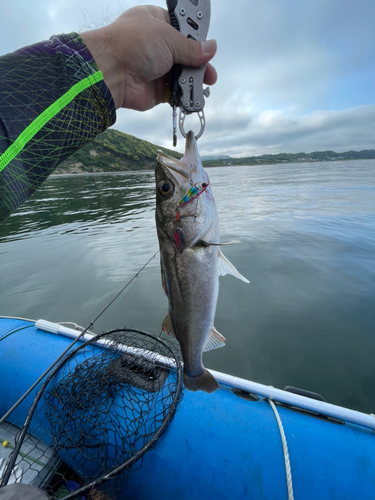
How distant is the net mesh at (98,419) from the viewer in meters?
2.47

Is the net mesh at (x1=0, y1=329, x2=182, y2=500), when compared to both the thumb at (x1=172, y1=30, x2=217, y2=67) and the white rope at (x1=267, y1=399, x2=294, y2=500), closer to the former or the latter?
the white rope at (x1=267, y1=399, x2=294, y2=500)

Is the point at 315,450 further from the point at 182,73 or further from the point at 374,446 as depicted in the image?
the point at 182,73

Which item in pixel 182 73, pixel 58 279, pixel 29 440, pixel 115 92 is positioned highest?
pixel 182 73

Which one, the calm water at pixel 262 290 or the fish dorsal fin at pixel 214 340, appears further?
the calm water at pixel 262 290

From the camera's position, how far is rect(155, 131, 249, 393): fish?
1.96 m

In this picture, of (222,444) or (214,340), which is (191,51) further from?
(222,444)

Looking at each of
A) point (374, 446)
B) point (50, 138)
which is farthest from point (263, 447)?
point (50, 138)

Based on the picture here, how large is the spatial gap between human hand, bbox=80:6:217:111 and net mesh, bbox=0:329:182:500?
3164 millimetres

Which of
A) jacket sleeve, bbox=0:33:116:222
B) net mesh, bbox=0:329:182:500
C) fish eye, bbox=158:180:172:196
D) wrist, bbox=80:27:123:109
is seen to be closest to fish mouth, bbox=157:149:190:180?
fish eye, bbox=158:180:172:196

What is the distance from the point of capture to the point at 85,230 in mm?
14047

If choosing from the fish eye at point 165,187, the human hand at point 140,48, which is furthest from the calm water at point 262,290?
the human hand at point 140,48

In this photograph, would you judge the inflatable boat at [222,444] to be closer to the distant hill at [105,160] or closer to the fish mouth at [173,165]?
the fish mouth at [173,165]

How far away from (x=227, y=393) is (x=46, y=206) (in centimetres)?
2489

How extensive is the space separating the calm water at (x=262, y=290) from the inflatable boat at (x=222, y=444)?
6.36 ft
